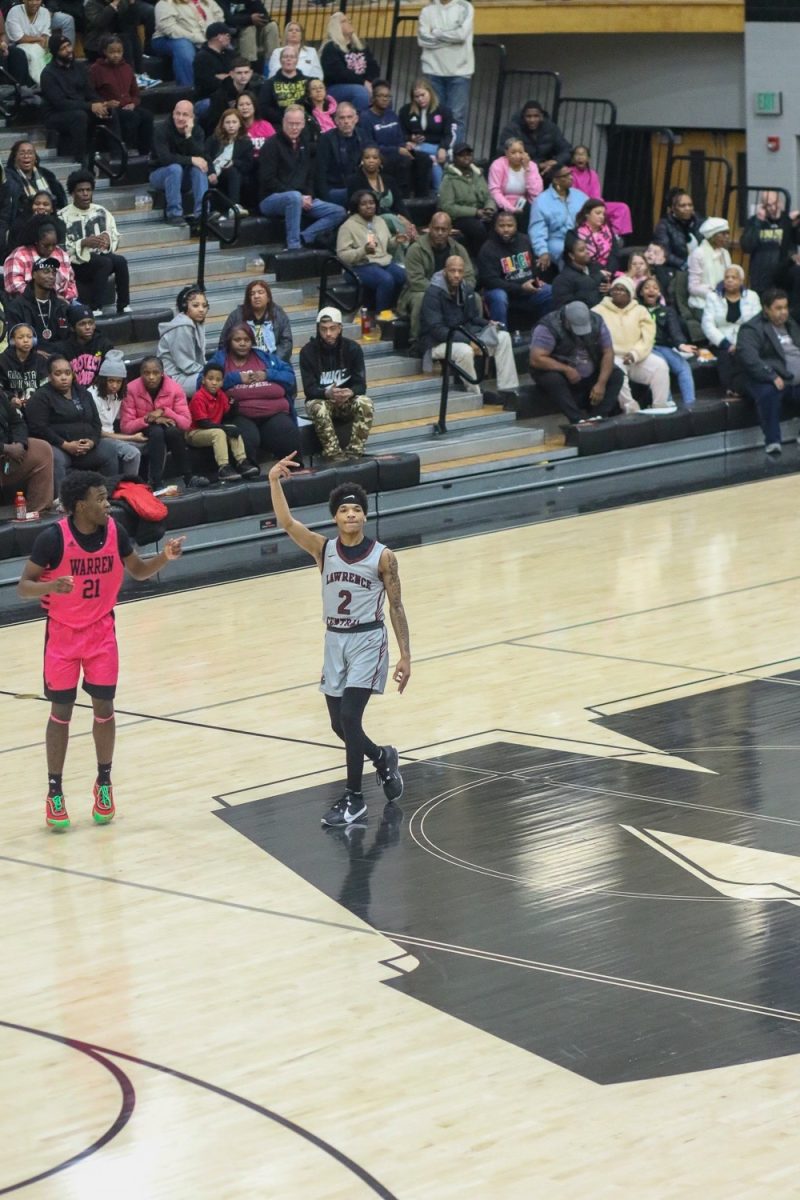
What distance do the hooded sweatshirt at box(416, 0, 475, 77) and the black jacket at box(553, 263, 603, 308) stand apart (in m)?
3.45


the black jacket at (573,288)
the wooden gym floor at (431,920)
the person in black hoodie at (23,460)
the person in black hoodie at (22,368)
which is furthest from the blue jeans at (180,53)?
the wooden gym floor at (431,920)

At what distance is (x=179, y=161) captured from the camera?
1823 centimetres

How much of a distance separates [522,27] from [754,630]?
12037 mm

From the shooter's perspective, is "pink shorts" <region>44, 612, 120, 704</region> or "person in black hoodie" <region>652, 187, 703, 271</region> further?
"person in black hoodie" <region>652, 187, 703, 271</region>

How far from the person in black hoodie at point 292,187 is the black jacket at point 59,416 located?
4.84 metres

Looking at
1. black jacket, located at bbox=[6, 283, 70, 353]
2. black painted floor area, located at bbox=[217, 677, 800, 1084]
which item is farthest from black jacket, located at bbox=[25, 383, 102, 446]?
black painted floor area, located at bbox=[217, 677, 800, 1084]

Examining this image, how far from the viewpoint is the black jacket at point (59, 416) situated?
45.9 feet

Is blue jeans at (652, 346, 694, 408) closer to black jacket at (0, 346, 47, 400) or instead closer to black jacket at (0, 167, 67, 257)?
black jacket at (0, 167, 67, 257)

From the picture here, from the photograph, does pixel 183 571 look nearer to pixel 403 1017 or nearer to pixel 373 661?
pixel 373 661

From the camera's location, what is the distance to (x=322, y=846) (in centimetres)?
855

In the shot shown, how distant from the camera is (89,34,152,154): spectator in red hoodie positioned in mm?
18609

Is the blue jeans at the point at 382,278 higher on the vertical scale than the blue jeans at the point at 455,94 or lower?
lower

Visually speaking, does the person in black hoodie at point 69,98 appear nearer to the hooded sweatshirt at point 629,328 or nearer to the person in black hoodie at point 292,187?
the person in black hoodie at point 292,187

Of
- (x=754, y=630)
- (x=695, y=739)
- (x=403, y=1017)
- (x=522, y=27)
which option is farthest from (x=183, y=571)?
(x=522, y=27)
